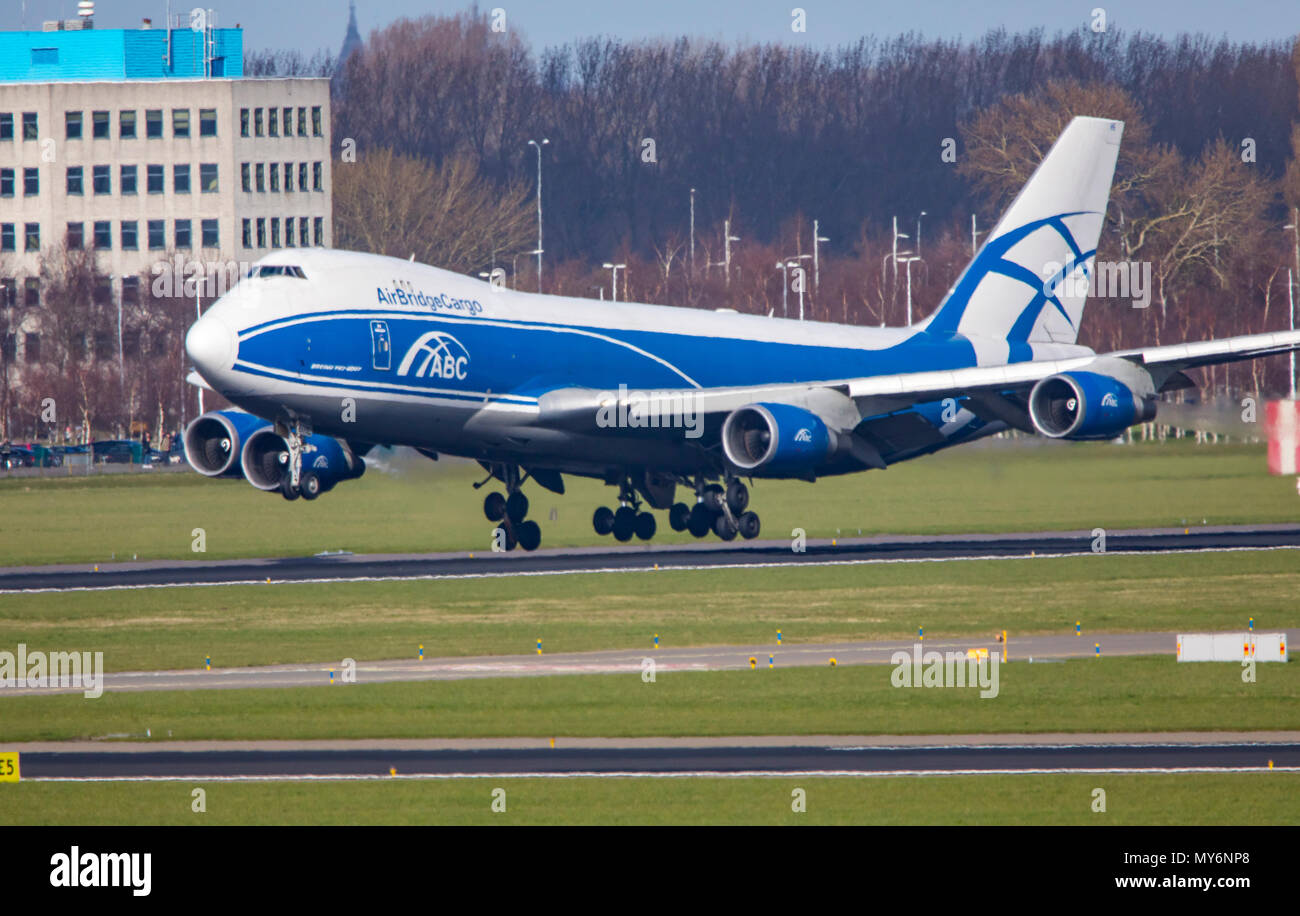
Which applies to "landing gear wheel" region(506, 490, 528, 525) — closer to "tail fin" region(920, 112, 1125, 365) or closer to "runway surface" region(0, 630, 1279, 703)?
"tail fin" region(920, 112, 1125, 365)

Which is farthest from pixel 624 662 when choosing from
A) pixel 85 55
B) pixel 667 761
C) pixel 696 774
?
pixel 85 55

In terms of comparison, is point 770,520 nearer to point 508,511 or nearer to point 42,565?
point 508,511

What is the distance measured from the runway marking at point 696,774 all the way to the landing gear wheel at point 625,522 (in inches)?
1338

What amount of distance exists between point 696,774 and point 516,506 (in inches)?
1276

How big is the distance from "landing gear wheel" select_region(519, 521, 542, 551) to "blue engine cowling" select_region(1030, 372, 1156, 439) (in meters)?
15.3

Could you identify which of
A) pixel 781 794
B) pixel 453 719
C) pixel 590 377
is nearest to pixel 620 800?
pixel 781 794

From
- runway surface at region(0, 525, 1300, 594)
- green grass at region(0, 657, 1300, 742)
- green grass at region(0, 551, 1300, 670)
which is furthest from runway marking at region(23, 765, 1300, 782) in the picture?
runway surface at region(0, 525, 1300, 594)

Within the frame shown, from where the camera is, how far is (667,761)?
25.7m

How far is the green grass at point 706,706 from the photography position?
2842cm

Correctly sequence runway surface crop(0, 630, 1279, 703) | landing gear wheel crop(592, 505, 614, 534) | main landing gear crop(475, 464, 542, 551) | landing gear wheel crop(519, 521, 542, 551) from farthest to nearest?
landing gear wheel crop(592, 505, 614, 534) → landing gear wheel crop(519, 521, 542, 551) → main landing gear crop(475, 464, 542, 551) → runway surface crop(0, 630, 1279, 703)

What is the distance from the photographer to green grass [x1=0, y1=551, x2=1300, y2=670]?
3847 centimetres

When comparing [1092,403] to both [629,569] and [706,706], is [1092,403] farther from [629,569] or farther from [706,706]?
[706,706]

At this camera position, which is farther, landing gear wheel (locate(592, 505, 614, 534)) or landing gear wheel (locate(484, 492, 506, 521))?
landing gear wheel (locate(592, 505, 614, 534))
